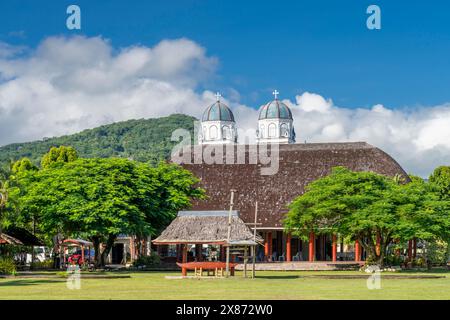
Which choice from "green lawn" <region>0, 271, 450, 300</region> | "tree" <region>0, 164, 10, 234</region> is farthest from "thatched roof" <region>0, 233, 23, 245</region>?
"green lawn" <region>0, 271, 450, 300</region>

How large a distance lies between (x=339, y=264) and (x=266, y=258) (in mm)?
7138

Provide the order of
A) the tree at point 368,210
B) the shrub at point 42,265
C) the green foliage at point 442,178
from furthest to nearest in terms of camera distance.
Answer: the green foliage at point 442,178 < the shrub at point 42,265 < the tree at point 368,210

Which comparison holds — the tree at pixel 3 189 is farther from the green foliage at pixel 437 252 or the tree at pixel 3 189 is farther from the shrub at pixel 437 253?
the shrub at pixel 437 253

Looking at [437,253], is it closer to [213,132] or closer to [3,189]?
[3,189]

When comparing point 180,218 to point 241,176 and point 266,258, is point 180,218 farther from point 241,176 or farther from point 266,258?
point 241,176

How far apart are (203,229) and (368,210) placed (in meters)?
8.95

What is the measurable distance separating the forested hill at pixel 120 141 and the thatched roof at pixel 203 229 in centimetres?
9130

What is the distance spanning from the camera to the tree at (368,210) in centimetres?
4844

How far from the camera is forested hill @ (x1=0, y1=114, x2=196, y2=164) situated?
14850cm

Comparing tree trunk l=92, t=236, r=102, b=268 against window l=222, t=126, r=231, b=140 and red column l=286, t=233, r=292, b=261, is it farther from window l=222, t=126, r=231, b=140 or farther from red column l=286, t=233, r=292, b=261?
window l=222, t=126, r=231, b=140

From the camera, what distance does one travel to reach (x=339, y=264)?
56281mm

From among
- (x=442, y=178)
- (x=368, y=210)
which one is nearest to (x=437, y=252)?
(x=442, y=178)

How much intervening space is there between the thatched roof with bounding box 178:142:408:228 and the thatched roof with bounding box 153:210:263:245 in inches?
535

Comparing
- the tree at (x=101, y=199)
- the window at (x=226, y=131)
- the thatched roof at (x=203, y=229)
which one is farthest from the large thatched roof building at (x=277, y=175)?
the window at (x=226, y=131)
